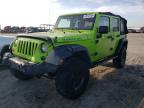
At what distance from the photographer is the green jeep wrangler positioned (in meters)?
4.79

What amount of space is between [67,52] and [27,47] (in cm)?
98

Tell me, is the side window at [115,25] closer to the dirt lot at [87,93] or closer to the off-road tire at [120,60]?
the off-road tire at [120,60]

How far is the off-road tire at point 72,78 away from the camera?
4846 mm

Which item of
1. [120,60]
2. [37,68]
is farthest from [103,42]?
[37,68]

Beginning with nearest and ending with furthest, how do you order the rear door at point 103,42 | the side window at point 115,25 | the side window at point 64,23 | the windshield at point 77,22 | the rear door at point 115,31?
the windshield at point 77,22, the rear door at point 103,42, the side window at point 64,23, the rear door at point 115,31, the side window at point 115,25

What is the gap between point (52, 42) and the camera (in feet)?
16.1

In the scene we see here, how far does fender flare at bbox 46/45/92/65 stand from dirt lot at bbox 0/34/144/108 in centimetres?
103

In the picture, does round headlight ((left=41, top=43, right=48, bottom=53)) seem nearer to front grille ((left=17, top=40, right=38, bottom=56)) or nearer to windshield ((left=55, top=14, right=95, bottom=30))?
front grille ((left=17, top=40, right=38, bottom=56))

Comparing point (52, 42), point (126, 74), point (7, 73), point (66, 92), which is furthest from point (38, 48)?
point (126, 74)

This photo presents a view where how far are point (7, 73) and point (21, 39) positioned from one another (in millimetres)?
2290

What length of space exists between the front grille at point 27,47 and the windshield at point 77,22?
5.51 ft

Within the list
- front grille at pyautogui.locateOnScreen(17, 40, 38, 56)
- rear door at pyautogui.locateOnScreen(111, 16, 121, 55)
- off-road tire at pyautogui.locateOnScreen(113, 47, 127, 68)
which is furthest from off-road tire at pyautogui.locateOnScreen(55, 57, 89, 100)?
off-road tire at pyautogui.locateOnScreen(113, 47, 127, 68)

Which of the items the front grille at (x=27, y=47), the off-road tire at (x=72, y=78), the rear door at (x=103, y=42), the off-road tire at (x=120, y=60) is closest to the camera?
the off-road tire at (x=72, y=78)

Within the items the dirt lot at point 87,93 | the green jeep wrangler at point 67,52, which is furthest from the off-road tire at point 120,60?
the green jeep wrangler at point 67,52
